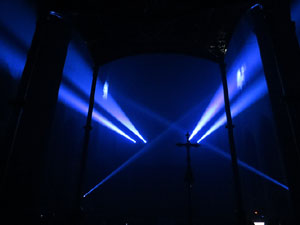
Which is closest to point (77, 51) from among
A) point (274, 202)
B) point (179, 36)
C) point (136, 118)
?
point (179, 36)

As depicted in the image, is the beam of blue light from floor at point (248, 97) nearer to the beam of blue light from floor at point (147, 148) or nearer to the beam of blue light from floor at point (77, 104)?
the beam of blue light from floor at point (147, 148)

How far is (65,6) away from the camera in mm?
6691

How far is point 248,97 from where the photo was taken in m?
12.6

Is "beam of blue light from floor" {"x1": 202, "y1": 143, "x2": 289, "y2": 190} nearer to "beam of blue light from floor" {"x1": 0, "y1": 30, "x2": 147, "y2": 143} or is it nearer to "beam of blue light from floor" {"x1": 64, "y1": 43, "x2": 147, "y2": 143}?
"beam of blue light from floor" {"x1": 0, "y1": 30, "x2": 147, "y2": 143}

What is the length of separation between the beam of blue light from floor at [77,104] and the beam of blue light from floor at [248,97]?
29.7 ft

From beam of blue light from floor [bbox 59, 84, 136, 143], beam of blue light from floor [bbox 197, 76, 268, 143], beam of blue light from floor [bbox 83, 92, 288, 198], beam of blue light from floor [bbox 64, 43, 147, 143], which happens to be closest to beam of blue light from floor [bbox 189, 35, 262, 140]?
beam of blue light from floor [bbox 197, 76, 268, 143]

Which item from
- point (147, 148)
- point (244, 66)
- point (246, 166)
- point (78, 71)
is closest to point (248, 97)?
point (244, 66)

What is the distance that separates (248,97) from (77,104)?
11.0 metres

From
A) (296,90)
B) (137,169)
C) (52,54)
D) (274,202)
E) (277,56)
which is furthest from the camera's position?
(137,169)

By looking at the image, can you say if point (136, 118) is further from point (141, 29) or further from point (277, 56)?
point (277, 56)

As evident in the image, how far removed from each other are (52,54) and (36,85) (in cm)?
135

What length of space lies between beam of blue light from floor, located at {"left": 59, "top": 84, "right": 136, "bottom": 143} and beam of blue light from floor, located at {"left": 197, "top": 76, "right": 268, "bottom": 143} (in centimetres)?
905

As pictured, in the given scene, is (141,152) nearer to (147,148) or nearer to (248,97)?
(147,148)

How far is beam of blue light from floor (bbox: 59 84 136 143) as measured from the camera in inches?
384
